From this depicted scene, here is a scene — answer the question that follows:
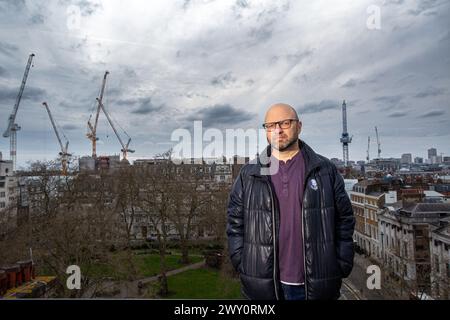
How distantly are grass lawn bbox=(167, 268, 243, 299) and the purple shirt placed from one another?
5175mm

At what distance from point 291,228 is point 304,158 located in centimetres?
30

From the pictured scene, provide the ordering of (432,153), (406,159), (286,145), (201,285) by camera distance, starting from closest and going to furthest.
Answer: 1. (286,145)
2. (432,153)
3. (406,159)
4. (201,285)

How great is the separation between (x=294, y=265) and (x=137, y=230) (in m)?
9.72

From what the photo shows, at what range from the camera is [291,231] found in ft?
4.42

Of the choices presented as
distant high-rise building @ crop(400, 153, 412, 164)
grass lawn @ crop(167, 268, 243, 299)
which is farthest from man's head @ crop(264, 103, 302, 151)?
grass lawn @ crop(167, 268, 243, 299)

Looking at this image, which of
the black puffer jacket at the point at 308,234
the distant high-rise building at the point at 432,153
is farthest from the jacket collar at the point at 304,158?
the distant high-rise building at the point at 432,153

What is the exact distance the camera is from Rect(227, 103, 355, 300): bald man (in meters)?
1.33

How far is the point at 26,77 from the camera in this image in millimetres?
3314

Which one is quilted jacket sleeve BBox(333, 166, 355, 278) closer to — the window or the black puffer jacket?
the black puffer jacket

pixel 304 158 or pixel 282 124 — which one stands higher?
pixel 282 124

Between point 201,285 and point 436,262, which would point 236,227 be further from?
point 201,285

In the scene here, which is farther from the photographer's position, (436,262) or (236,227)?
(436,262)

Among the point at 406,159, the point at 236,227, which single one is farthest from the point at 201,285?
the point at 236,227

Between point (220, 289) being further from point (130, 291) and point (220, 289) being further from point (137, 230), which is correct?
point (137, 230)
